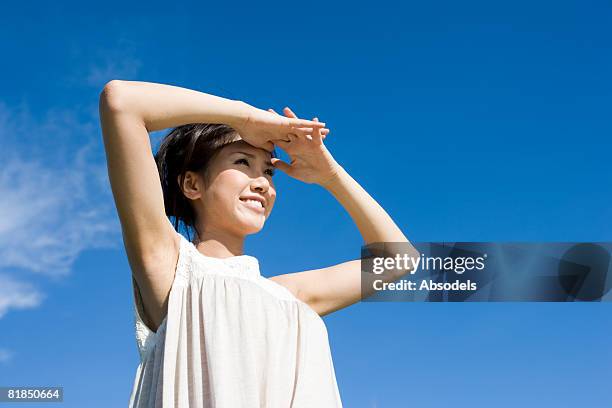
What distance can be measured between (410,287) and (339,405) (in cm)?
117

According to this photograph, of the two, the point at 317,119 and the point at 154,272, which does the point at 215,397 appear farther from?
the point at 317,119

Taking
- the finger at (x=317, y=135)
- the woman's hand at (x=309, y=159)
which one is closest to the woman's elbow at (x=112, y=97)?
the woman's hand at (x=309, y=159)

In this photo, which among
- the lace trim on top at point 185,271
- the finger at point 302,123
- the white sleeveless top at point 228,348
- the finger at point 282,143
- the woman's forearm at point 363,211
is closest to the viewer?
the white sleeveless top at point 228,348

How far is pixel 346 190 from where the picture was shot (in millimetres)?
3859

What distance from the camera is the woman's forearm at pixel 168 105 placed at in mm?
2980

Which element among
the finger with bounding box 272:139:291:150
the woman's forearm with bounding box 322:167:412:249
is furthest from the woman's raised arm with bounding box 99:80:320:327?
the woman's forearm with bounding box 322:167:412:249

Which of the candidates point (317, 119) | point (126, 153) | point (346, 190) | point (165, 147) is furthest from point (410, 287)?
point (126, 153)

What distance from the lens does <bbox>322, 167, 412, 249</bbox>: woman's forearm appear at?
386 cm

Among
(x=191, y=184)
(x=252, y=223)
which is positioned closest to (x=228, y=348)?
(x=252, y=223)

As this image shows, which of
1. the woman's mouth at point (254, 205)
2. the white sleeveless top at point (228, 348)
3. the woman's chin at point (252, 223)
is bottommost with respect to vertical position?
the white sleeveless top at point (228, 348)

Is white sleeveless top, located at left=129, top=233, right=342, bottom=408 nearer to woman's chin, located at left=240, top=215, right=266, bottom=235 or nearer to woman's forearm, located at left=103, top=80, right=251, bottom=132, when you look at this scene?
woman's chin, located at left=240, top=215, right=266, bottom=235

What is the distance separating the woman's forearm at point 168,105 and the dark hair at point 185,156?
0.23 metres

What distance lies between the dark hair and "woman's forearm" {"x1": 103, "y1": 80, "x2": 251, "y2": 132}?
9.2 inches

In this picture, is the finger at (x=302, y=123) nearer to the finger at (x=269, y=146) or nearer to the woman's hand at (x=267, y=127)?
the woman's hand at (x=267, y=127)
